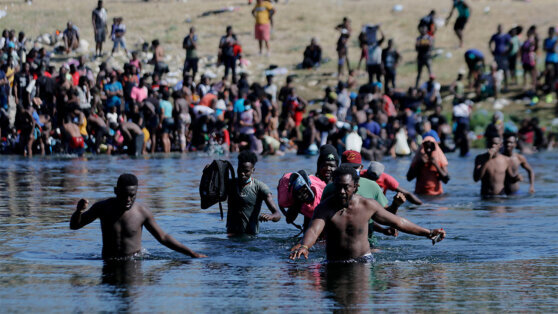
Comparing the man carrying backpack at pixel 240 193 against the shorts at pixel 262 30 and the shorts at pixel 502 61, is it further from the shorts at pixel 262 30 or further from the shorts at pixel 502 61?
the shorts at pixel 262 30

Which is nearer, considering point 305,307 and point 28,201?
point 305,307

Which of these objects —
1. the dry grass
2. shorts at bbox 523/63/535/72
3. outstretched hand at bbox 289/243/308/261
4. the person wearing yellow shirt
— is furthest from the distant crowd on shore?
outstretched hand at bbox 289/243/308/261

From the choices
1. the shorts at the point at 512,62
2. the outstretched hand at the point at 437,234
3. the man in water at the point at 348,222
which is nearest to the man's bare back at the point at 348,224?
the man in water at the point at 348,222

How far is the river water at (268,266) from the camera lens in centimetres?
890

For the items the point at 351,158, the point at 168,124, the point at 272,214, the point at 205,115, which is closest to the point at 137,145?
the point at 168,124

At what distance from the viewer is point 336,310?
8.48 m

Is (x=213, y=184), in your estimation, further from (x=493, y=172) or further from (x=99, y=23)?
(x=99, y=23)

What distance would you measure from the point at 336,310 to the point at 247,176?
404 centimetres

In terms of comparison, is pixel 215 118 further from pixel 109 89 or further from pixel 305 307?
pixel 305 307

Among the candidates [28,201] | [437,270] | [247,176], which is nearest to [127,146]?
[28,201]

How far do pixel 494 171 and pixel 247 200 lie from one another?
20.1 feet

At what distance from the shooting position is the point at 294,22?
145ft

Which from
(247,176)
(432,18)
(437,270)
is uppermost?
(432,18)

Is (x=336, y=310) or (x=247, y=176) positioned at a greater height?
(x=247, y=176)
